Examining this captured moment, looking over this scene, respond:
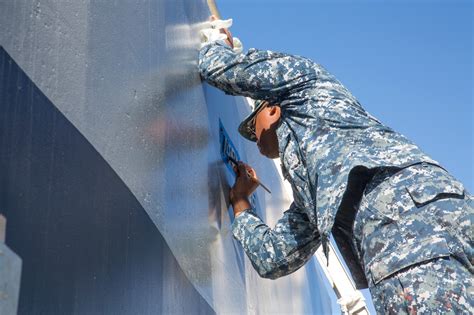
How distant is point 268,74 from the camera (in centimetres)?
206

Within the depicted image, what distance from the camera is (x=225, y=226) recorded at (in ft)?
9.38

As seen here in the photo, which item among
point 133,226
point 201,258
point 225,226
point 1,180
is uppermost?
point 1,180

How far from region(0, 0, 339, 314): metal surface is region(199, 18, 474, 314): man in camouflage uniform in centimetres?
28

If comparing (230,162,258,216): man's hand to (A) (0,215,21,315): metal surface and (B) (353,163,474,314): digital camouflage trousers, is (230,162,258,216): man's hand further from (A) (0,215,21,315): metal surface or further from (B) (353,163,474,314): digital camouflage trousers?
(A) (0,215,21,315): metal surface

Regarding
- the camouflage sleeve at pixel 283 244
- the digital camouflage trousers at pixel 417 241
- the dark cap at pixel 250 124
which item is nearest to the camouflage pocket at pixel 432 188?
the digital camouflage trousers at pixel 417 241

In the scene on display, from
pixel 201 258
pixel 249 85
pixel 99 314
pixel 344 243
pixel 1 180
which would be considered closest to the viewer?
pixel 1 180

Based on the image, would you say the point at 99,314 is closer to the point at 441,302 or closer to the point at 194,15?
the point at 441,302

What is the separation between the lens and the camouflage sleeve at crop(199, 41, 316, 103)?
2.04m

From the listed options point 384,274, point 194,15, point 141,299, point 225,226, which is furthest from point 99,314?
point 194,15

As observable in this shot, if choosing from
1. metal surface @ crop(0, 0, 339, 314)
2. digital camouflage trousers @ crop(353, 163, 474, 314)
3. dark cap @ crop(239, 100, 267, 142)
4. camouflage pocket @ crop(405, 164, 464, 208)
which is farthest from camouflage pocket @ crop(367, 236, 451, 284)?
dark cap @ crop(239, 100, 267, 142)

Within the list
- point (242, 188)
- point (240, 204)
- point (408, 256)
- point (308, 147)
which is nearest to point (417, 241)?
point (408, 256)

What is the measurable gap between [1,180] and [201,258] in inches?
55.8

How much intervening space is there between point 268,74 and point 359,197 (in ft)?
1.80

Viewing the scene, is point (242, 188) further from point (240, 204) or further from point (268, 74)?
point (268, 74)
